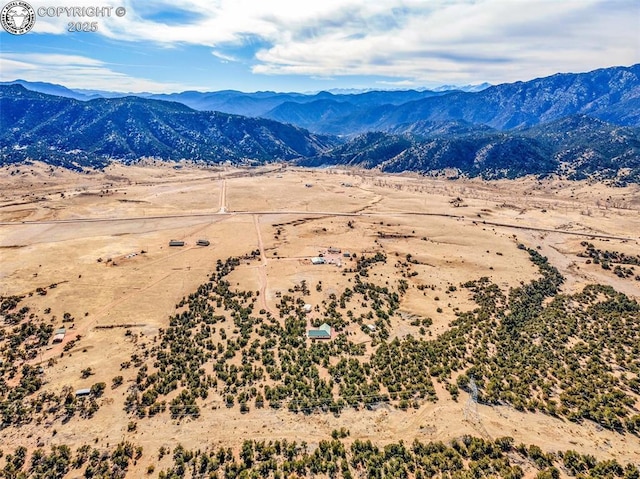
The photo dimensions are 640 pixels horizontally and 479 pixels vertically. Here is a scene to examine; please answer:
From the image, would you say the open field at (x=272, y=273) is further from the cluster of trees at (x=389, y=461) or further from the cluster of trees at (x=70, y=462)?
the cluster of trees at (x=389, y=461)

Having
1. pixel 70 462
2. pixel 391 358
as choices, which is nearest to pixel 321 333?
pixel 391 358

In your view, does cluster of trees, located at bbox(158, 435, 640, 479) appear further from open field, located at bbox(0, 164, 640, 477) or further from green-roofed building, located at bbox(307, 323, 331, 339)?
green-roofed building, located at bbox(307, 323, 331, 339)

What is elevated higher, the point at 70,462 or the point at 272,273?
the point at 272,273

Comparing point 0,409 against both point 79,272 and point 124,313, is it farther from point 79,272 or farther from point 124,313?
point 79,272

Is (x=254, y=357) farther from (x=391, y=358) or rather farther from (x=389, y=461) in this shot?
(x=389, y=461)

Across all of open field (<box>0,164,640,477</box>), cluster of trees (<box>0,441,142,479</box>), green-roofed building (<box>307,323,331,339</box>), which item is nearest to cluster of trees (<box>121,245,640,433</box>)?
open field (<box>0,164,640,477</box>)

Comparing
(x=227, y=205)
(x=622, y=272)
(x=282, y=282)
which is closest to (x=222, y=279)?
(x=282, y=282)

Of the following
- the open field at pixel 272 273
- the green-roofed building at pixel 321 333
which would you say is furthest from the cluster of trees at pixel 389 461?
the green-roofed building at pixel 321 333
